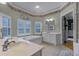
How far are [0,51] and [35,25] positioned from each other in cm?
64

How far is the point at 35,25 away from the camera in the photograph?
1.73 metres

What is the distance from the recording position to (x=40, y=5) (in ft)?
5.37

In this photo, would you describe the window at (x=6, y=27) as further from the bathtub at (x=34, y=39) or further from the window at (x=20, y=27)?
the bathtub at (x=34, y=39)

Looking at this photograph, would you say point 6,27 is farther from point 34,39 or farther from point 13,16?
point 34,39

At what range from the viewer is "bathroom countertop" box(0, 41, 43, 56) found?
4.75 feet

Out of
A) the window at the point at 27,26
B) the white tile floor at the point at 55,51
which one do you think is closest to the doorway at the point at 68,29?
the white tile floor at the point at 55,51

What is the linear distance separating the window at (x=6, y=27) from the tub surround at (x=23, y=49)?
0.66ft

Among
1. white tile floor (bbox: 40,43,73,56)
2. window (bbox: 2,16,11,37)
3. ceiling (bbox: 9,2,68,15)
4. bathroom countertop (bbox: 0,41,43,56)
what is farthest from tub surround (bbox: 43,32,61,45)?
window (bbox: 2,16,11,37)

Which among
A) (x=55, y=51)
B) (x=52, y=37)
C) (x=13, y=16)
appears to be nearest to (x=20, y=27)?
(x=13, y=16)

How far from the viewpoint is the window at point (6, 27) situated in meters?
1.57

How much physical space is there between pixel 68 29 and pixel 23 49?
2.38ft

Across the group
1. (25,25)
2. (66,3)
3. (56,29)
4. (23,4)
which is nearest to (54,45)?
(56,29)

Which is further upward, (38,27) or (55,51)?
(38,27)

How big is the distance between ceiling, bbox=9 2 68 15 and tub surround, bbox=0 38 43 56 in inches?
18.7
